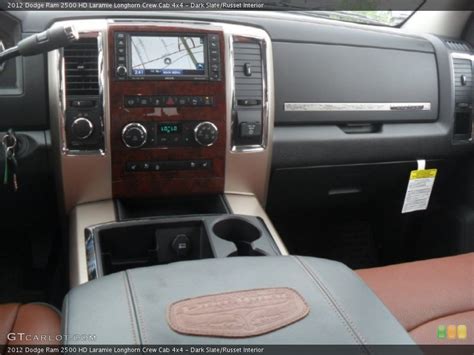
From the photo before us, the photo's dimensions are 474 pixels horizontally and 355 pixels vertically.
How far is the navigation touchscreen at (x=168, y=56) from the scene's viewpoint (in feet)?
4.35

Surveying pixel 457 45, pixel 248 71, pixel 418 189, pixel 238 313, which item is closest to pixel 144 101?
pixel 248 71

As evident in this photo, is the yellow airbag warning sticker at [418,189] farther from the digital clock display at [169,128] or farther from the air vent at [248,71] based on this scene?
the digital clock display at [169,128]

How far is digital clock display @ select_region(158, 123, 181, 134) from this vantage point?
1.38m

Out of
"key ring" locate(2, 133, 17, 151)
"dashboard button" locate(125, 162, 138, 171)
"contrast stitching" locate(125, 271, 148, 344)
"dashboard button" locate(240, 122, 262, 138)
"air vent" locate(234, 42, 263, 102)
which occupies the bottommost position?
"contrast stitching" locate(125, 271, 148, 344)

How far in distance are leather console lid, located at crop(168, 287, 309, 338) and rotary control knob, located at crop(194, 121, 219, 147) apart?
614 millimetres

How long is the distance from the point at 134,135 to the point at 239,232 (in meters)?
0.35

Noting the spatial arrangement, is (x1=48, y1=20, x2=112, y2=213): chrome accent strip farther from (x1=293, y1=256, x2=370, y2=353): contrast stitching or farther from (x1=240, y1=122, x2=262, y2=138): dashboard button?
(x1=293, y1=256, x2=370, y2=353): contrast stitching

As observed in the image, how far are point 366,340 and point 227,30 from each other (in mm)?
886

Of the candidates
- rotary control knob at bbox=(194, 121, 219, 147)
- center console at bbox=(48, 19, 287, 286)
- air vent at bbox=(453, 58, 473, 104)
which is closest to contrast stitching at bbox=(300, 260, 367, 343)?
center console at bbox=(48, 19, 287, 286)

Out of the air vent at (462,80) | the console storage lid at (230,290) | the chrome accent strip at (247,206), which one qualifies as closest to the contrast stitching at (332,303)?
the console storage lid at (230,290)

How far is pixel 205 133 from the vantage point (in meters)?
1.41

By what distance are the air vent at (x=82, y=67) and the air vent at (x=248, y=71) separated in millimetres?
352

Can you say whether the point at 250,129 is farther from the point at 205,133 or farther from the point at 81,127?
the point at 81,127

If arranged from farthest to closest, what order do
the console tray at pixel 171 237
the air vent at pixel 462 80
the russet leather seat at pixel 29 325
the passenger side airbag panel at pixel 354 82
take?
1. the air vent at pixel 462 80
2. the passenger side airbag panel at pixel 354 82
3. the console tray at pixel 171 237
4. the russet leather seat at pixel 29 325
